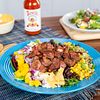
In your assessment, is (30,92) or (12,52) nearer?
(30,92)

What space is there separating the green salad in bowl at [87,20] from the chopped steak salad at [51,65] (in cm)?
35

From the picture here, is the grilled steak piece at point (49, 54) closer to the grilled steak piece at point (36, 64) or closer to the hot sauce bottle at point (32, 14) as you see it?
the grilled steak piece at point (36, 64)

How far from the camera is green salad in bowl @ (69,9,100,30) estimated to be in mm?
1249

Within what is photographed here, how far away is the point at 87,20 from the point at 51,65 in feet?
1.78

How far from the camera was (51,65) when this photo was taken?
83cm

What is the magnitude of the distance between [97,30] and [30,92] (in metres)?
0.52

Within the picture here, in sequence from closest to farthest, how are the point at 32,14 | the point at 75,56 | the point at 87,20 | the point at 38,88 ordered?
the point at 38,88
the point at 75,56
the point at 32,14
the point at 87,20

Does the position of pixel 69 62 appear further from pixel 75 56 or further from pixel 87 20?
pixel 87 20

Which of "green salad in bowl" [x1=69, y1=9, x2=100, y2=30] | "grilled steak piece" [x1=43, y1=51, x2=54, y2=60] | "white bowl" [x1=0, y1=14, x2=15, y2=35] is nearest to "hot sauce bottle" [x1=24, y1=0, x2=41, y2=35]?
"white bowl" [x1=0, y1=14, x2=15, y2=35]

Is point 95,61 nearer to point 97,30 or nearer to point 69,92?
point 69,92

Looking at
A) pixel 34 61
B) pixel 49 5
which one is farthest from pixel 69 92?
pixel 49 5

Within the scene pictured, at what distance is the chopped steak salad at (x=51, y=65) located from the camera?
0.80 metres

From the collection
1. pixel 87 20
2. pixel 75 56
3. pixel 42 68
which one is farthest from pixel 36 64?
pixel 87 20

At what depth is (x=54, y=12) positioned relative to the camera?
2.26 metres
